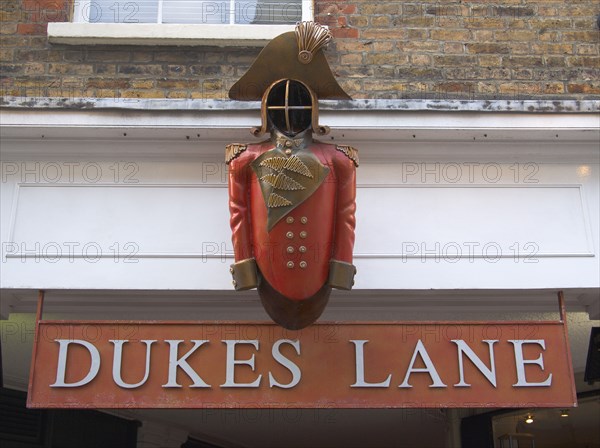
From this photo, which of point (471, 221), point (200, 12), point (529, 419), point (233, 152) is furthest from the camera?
point (529, 419)

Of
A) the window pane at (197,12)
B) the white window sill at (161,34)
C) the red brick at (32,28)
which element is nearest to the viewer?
the white window sill at (161,34)

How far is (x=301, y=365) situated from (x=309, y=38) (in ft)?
6.41

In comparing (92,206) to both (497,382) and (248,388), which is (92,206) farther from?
(497,382)

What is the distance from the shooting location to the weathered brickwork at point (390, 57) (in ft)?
17.8

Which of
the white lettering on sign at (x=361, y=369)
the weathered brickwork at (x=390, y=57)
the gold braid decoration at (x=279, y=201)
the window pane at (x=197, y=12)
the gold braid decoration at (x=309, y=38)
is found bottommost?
the white lettering on sign at (x=361, y=369)

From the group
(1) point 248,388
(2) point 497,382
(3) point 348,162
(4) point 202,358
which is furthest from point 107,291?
(2) point 497,382

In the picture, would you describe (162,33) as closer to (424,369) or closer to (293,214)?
(293,214)

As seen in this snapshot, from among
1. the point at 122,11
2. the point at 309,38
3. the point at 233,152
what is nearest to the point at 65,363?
the point at 233,152

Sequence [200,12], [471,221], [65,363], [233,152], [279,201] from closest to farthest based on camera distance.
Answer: [279,201] → [233,152] → [65,363] → [471,221] → [200,12]

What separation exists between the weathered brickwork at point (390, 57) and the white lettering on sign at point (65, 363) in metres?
1.71

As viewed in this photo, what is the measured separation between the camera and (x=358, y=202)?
515 cm

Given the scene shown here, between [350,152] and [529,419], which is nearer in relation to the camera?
[350,152]

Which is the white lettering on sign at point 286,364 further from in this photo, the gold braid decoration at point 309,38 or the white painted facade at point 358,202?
the gold braid decoration at point 309,38

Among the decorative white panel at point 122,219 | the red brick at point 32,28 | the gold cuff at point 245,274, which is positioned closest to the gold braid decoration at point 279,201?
the gold cuff at point 245,274
